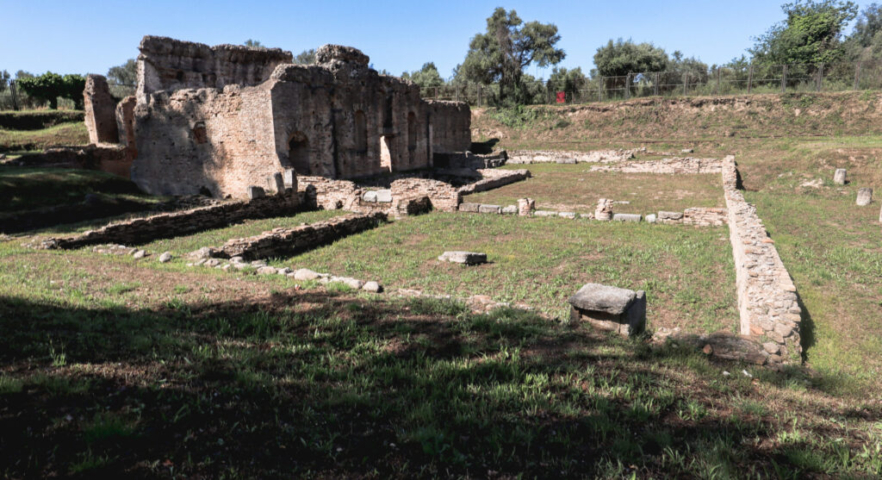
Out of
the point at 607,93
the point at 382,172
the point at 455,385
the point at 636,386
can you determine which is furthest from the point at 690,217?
the point at 607,93

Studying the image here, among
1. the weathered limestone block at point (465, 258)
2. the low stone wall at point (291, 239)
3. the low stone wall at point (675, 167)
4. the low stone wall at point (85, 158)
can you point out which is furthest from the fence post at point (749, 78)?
the low stone wall at point (85, 158)

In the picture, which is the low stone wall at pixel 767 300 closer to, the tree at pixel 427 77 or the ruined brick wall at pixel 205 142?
the ruined brick wall at pixel 205 142

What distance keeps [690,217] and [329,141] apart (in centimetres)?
1447

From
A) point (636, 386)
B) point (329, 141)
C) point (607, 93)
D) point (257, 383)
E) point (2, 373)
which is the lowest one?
point (636, 386)

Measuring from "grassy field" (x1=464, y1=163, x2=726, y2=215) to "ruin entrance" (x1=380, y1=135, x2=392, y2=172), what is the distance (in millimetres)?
7038

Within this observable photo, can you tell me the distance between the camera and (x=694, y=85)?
40.3 metres

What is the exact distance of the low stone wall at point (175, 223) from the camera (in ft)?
33.1

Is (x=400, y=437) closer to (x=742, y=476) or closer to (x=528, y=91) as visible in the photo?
(x=742, y=476)

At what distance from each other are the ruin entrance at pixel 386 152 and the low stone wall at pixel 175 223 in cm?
1054

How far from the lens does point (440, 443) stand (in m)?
2.84

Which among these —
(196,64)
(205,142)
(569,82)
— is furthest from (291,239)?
(569,82)

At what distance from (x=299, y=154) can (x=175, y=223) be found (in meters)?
8.66

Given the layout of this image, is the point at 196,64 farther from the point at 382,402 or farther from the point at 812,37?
the point at 812,37

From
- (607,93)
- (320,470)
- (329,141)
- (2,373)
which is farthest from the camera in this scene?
(607,93)
